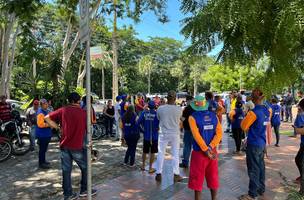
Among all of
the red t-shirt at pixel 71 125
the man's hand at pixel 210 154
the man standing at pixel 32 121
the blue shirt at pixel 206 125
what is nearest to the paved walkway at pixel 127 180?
the man standing at pixel 32 121

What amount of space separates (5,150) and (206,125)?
22.2ft

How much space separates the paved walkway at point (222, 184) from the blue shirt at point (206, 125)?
4.83 feet

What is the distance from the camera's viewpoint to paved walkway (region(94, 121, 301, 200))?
22.4ft

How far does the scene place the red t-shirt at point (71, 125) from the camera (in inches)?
249

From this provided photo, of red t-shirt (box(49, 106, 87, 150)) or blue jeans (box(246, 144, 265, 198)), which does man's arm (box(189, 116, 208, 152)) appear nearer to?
blue jeans (box(246, 144, 265, 198))

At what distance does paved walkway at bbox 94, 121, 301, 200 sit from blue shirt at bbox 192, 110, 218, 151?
1474 millimetres

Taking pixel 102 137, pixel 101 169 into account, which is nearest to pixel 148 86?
pixel 102 137

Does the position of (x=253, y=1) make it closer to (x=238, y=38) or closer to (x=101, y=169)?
(x=238, y=38)

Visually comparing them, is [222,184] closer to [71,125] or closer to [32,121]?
[71,125]

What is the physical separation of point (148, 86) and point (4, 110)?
60.9 meters

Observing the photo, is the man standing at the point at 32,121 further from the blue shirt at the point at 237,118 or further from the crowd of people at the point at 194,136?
the blue shirt at the point at 237,118

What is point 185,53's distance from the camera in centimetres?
222

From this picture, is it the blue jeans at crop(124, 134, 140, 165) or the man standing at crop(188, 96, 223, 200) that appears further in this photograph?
the blue jeans at crop(124, 134, 140, 165)

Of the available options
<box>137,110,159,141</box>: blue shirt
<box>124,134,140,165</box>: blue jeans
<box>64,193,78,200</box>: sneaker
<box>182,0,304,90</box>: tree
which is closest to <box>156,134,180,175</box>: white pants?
<box>137,110,159,141</box>: blue shirt
